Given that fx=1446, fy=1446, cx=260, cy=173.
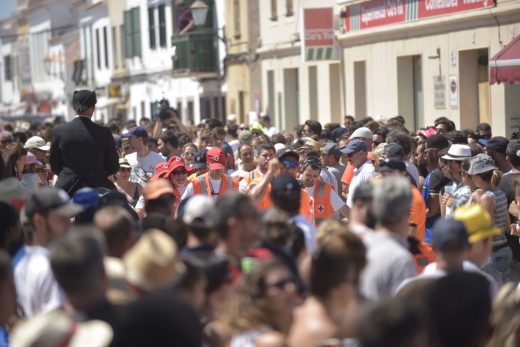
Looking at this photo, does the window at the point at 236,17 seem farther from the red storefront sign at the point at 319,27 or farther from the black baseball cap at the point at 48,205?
the black baseball cap at the point at 48,205

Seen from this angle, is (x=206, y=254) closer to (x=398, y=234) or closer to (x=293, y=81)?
(x=398, y=234)

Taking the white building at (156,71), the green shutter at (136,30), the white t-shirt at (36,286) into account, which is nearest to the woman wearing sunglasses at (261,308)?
the white t-shirt at (36,286)

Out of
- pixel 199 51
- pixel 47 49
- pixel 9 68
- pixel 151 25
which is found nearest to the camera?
pixel 199 51

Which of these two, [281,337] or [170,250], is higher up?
[170,250]

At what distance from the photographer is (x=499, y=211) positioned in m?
11.6

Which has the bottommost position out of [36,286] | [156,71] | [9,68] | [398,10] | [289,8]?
[36,286]

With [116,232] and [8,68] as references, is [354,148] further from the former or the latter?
[8,68]

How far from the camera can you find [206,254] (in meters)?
7.27

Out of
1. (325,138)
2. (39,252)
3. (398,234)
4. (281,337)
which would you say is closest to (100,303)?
(281,337)

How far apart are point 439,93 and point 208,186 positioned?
13.5m

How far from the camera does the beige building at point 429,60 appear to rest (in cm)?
2405

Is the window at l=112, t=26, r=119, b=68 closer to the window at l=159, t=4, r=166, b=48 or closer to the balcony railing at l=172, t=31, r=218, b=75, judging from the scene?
the window at l=159, t=4, r=166, b=48

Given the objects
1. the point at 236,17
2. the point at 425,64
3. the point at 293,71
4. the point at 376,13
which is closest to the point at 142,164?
the point at 425,64

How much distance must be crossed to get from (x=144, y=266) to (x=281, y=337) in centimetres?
69
